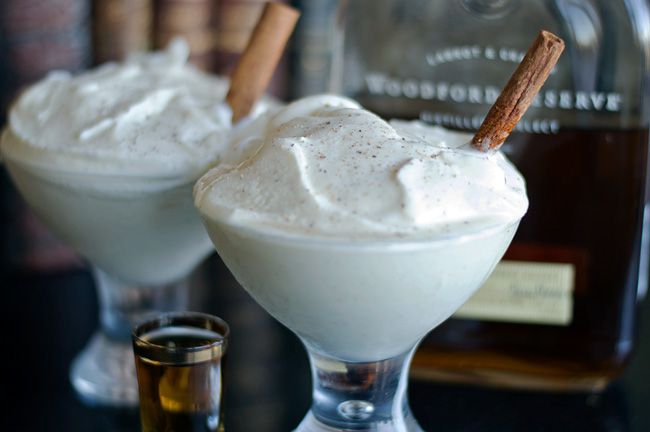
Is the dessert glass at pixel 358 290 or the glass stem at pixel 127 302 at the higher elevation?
the dessert glass at pixel 358 290

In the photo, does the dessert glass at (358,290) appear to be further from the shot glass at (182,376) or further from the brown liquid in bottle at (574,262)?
the brown liquid in bottle at (574,262)

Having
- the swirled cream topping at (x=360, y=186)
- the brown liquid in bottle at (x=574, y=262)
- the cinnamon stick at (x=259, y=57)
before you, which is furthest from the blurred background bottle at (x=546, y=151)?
the swirled cream topping at (x=360, y=186)

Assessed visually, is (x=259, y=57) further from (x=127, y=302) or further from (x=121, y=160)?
(x=127, y=302)

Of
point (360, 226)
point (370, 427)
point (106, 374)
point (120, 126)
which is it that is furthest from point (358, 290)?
point (106, 374)

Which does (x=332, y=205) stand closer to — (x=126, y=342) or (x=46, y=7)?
Result: (x=126, y=342)

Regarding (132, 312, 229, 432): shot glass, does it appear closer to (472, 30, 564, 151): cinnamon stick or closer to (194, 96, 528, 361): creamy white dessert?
(194, 96, 528, 361): creamy white dessert

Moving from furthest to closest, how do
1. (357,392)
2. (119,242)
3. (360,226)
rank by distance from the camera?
(119,242) < (357,392) < (360,226)

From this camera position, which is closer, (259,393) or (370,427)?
(370,427)
